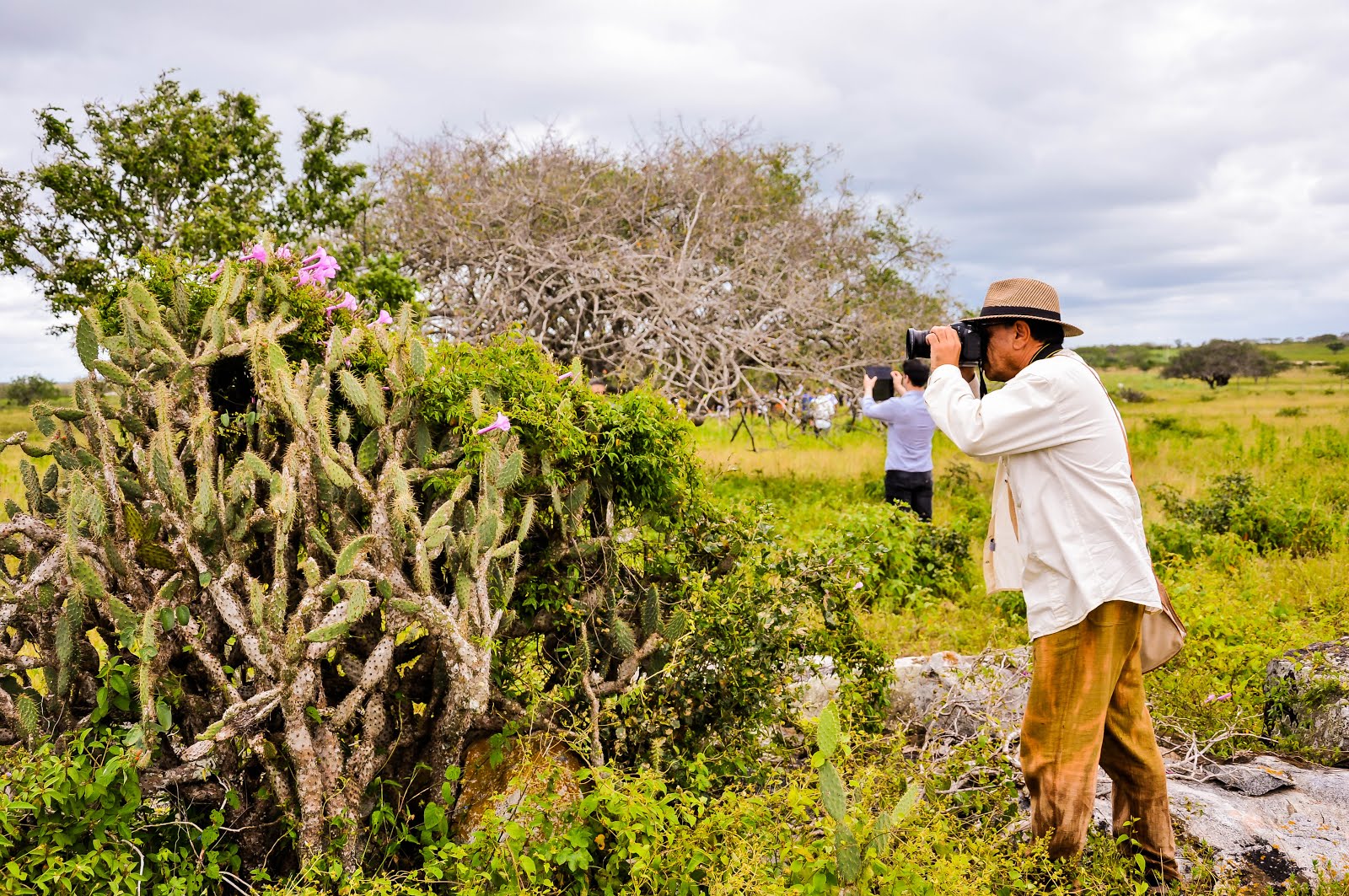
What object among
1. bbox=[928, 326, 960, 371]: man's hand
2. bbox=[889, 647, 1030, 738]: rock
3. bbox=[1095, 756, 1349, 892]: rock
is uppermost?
bbox=[928, 326, 960, 371]: man's hand

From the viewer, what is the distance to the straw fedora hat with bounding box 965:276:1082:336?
3.35 metres

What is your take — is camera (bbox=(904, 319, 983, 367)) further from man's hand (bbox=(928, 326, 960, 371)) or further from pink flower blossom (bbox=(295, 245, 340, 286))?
pink flower blossom (bbox=(295, 245, 340, 286))

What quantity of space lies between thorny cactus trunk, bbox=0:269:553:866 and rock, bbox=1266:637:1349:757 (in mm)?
3865

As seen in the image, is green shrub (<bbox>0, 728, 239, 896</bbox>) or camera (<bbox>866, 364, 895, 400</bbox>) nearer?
green shrub (<bbox>0, 728, 239, 896</bbox>)

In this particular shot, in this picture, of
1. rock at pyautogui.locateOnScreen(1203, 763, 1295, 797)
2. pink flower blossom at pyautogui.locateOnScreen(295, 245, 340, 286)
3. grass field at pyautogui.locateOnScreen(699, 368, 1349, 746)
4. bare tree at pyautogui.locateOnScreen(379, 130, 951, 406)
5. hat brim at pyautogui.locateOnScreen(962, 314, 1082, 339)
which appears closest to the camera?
hat brim at pyautogui.locateOnScreen(962, 314, 1082, 339)

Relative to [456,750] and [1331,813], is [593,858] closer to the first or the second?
[456,750]

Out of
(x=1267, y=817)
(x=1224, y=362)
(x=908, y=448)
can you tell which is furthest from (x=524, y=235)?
(x=1224, y=362)

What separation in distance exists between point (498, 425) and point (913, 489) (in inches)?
235

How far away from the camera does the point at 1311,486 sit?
10312 mm

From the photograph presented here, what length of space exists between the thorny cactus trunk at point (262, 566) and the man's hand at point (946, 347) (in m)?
1.48

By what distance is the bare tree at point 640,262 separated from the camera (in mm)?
11727

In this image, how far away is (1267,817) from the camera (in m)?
3.75

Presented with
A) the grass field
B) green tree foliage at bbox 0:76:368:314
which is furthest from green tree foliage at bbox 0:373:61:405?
the grass field

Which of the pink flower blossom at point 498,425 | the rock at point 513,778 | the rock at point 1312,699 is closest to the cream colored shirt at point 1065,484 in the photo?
the pink flower blossom at point 498,425
